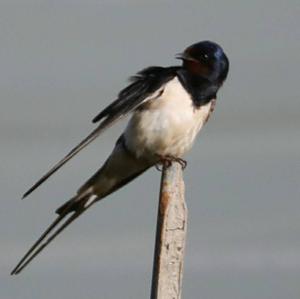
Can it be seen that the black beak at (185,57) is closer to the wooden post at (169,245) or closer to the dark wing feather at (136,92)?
the dark wing feather at (136,92)

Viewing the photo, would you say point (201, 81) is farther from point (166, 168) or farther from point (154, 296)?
point (154, 296)

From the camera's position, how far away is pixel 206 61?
3289 millimetres

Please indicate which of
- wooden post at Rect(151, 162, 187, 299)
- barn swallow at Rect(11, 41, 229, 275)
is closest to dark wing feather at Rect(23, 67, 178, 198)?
barn swallow at Rect(11, 41, 229, 275)

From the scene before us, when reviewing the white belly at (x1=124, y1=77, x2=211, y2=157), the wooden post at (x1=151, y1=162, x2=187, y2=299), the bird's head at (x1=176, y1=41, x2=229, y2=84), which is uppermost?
the bird's head at (x1=176, y1=41, x2=229, y2=84)

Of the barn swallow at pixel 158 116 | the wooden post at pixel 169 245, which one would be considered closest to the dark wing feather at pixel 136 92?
the barn swallow at pixel 158 116

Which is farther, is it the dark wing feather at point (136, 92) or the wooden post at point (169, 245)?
the dark wing feather at point (136, 92)

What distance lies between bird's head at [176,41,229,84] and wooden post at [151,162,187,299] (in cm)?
113

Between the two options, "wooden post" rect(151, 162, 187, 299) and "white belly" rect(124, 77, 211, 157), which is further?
"white belly" rect(124, 77, 211, 157)

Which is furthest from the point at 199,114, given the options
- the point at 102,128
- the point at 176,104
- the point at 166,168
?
the point at 166,168

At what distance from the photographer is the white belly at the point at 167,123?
3137 mm

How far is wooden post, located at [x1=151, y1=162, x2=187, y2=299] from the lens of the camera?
2016 mm

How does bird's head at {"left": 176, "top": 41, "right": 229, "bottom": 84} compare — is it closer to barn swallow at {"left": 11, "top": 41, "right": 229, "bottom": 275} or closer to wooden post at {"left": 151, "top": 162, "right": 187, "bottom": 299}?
barn swallow at {"left": 11, "top": 41, "right": 229, "bottom": 275}

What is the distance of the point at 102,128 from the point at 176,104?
0.30m

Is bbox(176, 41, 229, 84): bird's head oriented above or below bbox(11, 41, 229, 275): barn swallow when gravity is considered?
above
